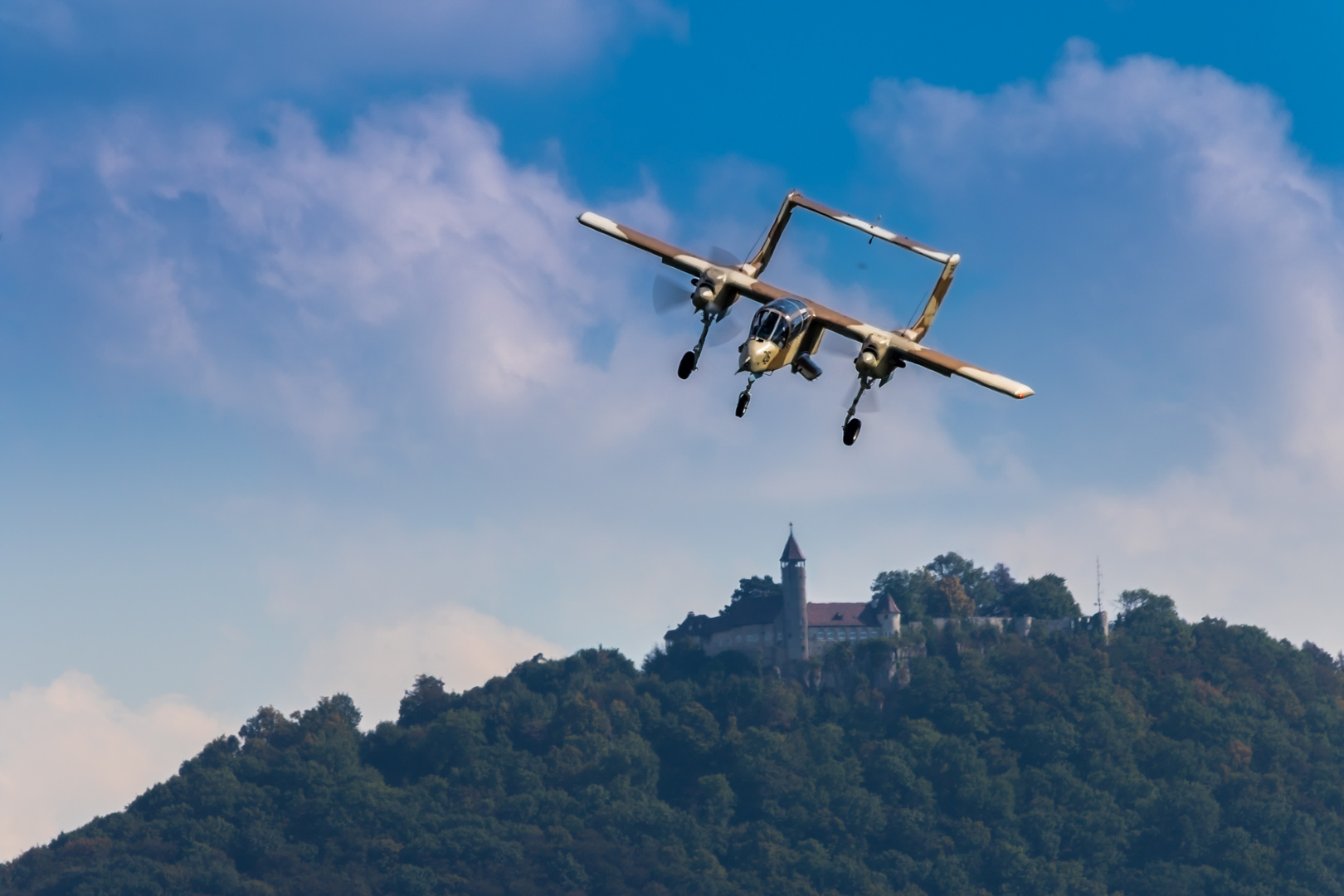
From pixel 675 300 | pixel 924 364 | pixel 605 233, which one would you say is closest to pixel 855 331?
pixel 924 364

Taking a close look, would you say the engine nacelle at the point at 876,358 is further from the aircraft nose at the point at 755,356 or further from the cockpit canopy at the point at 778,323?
the aircraft nose at the point at 755,356

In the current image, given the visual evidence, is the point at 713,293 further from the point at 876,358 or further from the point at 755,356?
the point at 876,358

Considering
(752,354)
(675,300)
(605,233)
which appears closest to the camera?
(752,354)

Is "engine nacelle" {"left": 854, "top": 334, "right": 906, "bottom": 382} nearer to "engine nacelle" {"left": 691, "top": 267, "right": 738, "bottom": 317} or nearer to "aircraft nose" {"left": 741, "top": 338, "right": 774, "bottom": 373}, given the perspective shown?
"aircraft nose" {"left": 741, "top": 338, "right": 774, "bottom": 373}

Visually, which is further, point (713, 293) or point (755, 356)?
point (713, 293)

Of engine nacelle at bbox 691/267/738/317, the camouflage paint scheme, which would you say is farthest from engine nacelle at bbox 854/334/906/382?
engine nacelle at bbox 691/267/738/317

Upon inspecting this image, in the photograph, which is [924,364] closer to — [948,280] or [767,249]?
[948,280]

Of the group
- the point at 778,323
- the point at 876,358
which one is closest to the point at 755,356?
the point at 778,323
